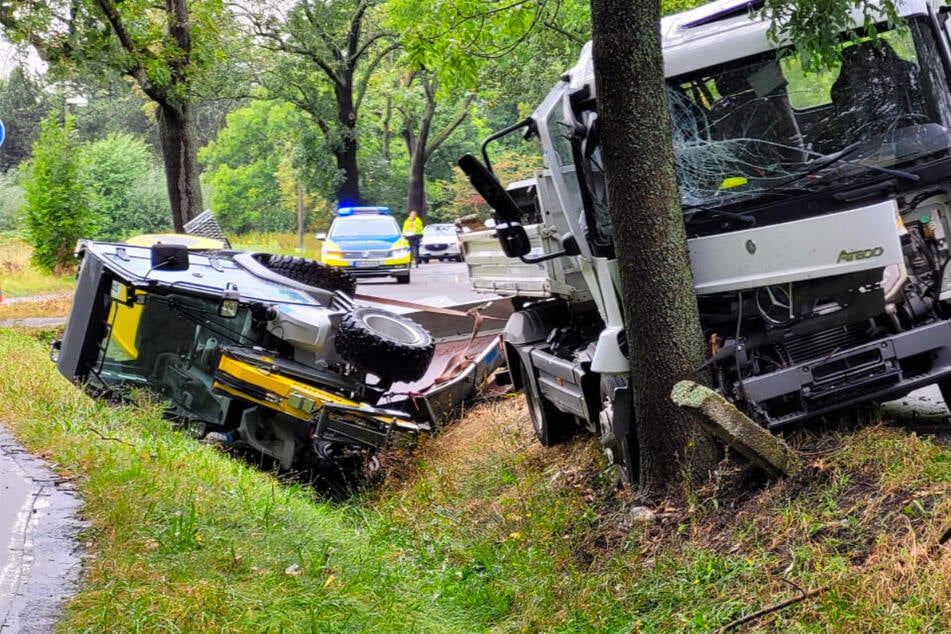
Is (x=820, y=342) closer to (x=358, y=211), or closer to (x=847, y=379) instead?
(x=847, y=379)

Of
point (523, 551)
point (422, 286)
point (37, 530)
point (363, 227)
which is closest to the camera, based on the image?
point (37, 530)

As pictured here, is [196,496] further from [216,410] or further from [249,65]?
[249,65]

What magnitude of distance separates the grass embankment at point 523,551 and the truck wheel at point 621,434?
0.67ft

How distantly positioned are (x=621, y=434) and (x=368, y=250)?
825 inches

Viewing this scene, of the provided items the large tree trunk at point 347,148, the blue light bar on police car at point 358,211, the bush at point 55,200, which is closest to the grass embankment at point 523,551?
the bush at point 55,200

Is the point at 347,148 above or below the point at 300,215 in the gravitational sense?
above

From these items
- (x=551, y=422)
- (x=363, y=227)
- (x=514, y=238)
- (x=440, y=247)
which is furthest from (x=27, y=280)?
(x=514, y=238)

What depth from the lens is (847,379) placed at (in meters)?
6.51

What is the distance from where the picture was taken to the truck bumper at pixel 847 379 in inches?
255

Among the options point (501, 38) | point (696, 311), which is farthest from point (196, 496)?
point (501, 38)

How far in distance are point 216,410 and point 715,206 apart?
498cm

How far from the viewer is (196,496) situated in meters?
6.90

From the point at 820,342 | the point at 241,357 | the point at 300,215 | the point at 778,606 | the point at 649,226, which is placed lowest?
the point at 300,215

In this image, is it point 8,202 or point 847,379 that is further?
point 8,202
